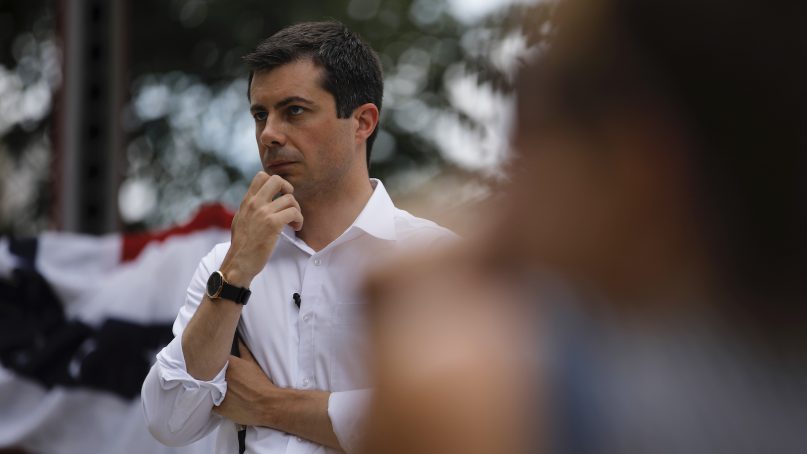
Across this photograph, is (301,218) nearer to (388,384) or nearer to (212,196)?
(388,384)

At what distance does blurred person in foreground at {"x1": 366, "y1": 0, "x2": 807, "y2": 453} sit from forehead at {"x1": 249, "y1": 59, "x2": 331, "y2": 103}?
137cm

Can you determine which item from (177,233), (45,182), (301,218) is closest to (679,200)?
(301,218)

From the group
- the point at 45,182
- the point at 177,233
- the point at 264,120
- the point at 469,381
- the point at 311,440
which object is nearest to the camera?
the point at 469,381

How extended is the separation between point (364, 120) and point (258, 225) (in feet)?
1.23

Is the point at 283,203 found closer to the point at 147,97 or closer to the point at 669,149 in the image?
the point at 669,149

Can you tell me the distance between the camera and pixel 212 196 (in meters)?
5.84

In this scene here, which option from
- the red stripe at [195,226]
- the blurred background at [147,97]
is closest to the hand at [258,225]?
the red stripe at [195,226]

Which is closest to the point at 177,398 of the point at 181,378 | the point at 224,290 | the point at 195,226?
the point at 181,378

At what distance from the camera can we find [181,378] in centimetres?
197

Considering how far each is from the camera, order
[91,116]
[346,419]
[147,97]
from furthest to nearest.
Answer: [147,97]
[91,116]
[346,419]

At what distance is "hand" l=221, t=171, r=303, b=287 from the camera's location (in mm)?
1977

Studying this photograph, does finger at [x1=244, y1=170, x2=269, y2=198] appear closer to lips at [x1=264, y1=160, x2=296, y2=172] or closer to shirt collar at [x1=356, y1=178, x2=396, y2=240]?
lips at [x1=264, y1=160, x2=296, y2=172]

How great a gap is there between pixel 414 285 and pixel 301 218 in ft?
4.28

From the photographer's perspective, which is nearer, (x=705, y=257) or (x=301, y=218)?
(x=705, y=257)
